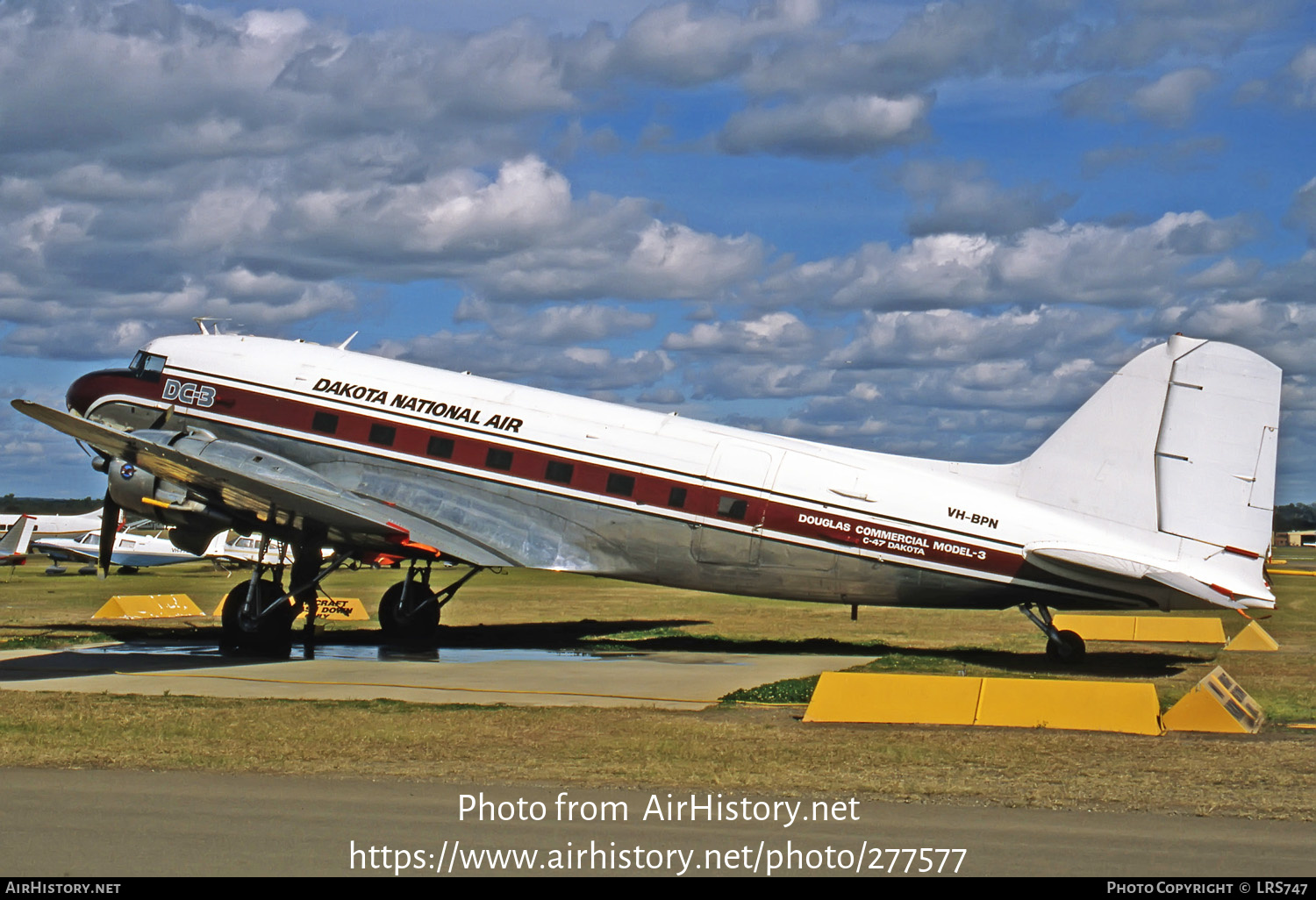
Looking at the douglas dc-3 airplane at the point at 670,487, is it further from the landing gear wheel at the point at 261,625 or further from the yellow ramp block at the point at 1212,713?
the yellow ramp block at the point at 1212,713

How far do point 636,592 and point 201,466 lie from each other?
89.9 ft

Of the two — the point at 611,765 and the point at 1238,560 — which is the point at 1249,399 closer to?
the point at 1238,560

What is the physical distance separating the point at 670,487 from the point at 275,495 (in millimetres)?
6148

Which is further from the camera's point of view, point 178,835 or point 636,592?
point 636,592

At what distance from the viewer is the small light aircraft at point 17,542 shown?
5669 cm

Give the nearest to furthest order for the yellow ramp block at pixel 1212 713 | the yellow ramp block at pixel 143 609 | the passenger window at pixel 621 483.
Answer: the yellow ramp block at pixel 1212 713, the passenger window at pixel 621 483, the yellow ramp block at pixel 143 609

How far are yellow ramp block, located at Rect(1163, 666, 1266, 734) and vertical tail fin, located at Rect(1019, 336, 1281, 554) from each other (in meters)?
5.23

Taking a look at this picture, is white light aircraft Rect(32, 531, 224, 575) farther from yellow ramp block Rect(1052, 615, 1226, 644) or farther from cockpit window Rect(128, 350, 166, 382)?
yellow ramp block Rect(1052, 615, 1226, 644)

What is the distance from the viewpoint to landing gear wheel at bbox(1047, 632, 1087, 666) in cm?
1931

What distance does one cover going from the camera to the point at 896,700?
45.1 feet

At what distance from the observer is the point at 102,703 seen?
14500 mm

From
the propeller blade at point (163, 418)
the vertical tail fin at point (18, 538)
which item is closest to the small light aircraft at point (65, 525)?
the vertical tail fin at point (18, 538)

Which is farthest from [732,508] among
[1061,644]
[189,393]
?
[189,393]

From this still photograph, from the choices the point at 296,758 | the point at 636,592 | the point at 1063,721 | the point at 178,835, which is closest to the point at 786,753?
the point at 1063,721
